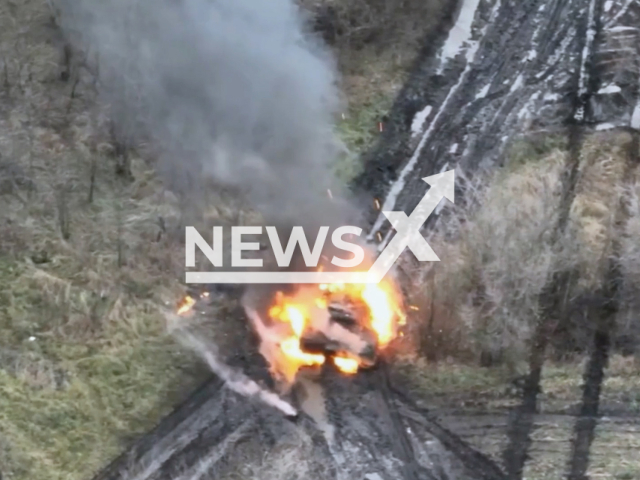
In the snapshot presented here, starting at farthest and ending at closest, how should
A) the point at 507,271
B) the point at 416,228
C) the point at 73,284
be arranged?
1. the point at 416,228
2. the point at 73,284
3. the point at 507,271

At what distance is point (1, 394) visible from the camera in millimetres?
14125

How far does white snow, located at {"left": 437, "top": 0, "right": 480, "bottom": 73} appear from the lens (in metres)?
20.2

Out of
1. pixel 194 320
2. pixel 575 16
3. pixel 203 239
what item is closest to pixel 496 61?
pixel 575 16

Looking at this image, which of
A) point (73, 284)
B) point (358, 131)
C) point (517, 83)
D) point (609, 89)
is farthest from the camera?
point (517, 83)

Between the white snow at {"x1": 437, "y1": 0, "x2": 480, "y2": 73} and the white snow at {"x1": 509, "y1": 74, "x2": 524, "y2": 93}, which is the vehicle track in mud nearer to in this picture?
the white snow at {"x1": 509, "y1": 74, "x2": 524, "y2": 93}

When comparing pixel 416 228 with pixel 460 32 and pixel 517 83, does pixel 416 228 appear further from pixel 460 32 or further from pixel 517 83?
pixel 460 32

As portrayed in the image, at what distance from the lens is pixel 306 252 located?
51.9ft


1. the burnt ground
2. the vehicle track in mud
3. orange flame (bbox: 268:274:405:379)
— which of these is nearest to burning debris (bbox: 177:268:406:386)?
orange flame (bbox: 268:274:405:379)

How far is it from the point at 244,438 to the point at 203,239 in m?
4.18

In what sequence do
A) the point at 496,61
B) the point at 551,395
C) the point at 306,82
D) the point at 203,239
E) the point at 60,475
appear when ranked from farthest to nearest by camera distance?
the point at 496,61 < the point at 306,82 < the point at 203,239 < the point at 551,395 < the point at 60,475

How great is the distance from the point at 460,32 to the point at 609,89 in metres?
3.69

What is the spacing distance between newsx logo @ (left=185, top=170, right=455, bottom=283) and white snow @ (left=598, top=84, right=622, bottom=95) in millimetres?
4963

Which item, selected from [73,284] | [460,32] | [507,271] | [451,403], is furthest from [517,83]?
[73,284]

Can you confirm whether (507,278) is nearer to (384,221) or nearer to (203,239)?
(384,221)
